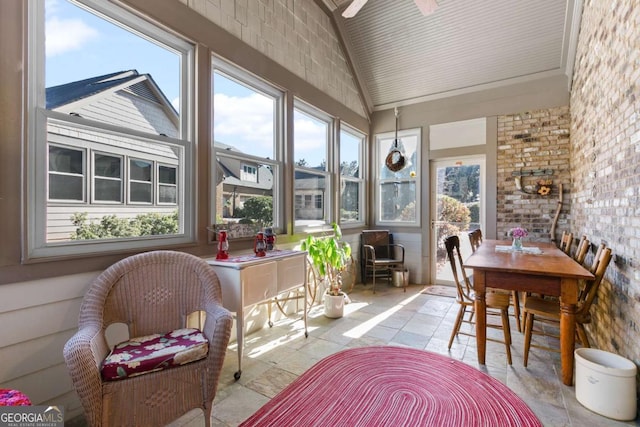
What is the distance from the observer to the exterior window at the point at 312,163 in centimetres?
400

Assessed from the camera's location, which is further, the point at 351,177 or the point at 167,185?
the point at 351,177

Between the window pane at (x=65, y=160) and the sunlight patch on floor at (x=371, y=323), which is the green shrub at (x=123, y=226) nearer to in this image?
the window pane at (x=65, y=160)

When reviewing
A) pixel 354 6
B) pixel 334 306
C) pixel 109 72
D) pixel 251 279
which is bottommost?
pixel 334 306

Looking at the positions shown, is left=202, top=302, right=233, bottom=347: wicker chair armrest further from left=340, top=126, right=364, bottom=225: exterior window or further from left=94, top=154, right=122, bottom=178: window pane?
left=340, top=126, right=364, bottom=225: exterior window

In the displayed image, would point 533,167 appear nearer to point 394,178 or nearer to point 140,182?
point 394,178

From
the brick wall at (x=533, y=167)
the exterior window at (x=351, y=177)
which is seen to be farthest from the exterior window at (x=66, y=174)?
the brick wall at (x=533, y=167)

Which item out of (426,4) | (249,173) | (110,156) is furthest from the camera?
(249,173)

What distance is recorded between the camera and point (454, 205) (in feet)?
16.8

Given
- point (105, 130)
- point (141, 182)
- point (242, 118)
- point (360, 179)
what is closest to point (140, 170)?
point (141, 182)

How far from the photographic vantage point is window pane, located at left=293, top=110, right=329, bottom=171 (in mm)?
4008

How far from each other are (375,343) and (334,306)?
79 centimetres

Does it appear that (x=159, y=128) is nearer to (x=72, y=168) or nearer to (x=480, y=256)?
(x=72, y=168)

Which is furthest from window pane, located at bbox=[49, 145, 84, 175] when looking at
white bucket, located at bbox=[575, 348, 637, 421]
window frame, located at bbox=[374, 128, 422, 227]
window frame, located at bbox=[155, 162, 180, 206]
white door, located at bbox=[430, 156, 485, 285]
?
white door, located at bbox=[430, 156, 485, 285]

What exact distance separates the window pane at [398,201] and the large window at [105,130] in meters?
3.90
